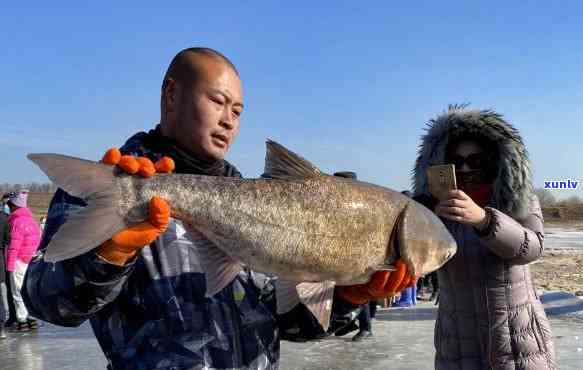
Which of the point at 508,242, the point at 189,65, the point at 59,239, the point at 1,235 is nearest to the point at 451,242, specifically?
the point at 508,242

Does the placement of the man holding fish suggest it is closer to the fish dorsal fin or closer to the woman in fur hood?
the fish dorsal fin

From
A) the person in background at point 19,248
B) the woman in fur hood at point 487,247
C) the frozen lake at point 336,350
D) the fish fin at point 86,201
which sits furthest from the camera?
the person in background at point 19,248

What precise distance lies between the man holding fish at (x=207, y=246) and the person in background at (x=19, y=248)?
7.67m

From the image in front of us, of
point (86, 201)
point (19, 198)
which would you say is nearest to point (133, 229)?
point (86, 201)

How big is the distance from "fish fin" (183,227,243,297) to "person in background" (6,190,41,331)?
7.96m

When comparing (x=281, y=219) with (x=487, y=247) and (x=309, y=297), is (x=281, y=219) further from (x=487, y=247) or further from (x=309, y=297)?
(x=487, y=247)

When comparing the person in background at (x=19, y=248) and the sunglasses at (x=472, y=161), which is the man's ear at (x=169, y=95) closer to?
the sunglasses at (x=472, y=161)

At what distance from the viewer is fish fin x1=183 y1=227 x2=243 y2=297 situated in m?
2.20

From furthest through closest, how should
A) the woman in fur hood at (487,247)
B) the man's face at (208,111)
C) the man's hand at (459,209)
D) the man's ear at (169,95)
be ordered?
the woman in fur hood at (487,247), the man's hand at (459,209), the man's ear at (169,95), the man's face at (208,111)

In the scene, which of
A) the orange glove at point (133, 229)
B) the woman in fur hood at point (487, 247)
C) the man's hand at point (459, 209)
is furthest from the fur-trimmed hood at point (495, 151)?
the orange glove at point (133, 229)

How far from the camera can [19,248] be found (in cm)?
929

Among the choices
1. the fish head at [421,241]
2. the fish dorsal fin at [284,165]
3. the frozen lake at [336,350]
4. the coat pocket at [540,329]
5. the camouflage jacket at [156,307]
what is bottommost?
the frozen lake at [336,350]

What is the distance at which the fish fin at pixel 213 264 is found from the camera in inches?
86.7

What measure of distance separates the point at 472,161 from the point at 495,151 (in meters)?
0.17
